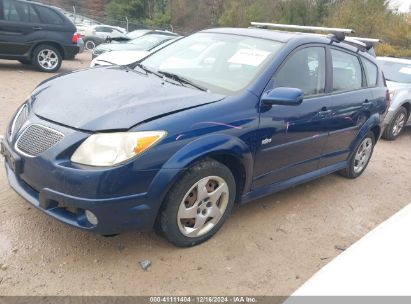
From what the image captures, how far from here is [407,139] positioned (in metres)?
8.26

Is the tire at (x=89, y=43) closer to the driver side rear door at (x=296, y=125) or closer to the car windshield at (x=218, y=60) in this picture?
the car windshield at (x=218, y=60)

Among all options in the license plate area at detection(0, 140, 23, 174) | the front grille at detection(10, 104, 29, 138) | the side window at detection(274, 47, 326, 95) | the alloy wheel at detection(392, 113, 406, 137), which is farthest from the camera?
the alloy wheel at detection(392, 113, 406, 137)

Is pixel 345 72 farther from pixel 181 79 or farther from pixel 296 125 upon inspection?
pixel 181 79

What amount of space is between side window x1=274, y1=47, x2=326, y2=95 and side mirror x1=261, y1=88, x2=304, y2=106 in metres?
0.23

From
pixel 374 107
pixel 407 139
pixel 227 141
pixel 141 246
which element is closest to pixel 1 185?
pixel 141 246

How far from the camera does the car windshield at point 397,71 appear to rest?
26.7 feet

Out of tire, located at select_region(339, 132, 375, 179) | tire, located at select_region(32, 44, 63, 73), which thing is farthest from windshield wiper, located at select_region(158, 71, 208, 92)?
tire, located at select_region(32, 44, 63, 73)

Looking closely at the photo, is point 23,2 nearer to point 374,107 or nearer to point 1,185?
point 1,185

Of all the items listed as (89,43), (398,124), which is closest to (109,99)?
(398,124)

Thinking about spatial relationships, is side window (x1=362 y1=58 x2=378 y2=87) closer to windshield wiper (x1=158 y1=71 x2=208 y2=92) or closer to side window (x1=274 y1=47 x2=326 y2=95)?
side window (x1=274 y1=47 x2=326 y2=95)

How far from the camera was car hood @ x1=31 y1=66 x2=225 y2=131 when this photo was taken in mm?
2715

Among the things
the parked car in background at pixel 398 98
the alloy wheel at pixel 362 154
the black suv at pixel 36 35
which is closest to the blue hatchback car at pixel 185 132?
the alloy wheel at pixel 362 154

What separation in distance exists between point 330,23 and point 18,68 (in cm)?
2133

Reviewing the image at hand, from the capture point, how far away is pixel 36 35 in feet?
31.2
